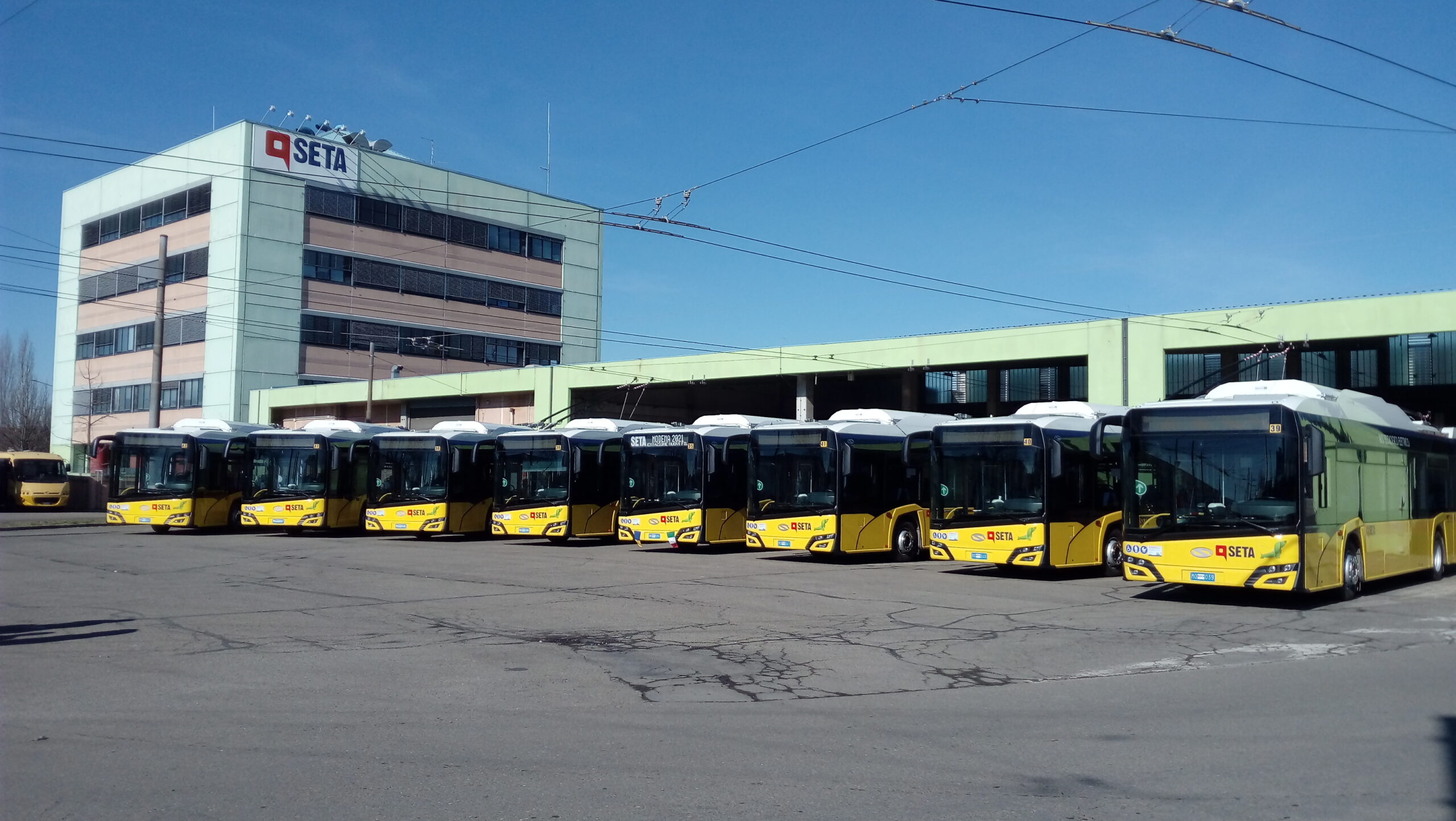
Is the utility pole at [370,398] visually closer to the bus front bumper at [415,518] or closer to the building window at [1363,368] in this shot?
the bus front bumper at [415,518]

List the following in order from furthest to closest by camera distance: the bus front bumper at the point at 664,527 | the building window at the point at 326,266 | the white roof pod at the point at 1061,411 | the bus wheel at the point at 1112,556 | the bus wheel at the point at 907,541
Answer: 1. the building window at the point at 326,266
2. the bus front bumper at the point at 664,527
3. the bus wheel at the point at 907,541
4. the white roof pod at the point at 1061,411
5. the bus wheel at the point at 1112,556

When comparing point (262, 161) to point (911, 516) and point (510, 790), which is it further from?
point (510, 790)

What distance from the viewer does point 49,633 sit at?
487 inches

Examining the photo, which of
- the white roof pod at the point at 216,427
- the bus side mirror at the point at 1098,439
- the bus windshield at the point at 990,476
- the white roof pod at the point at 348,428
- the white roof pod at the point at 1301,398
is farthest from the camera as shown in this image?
the white roof pod at the point at 216,427

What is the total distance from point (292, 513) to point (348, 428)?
125 inches

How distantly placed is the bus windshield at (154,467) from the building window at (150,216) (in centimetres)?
3230

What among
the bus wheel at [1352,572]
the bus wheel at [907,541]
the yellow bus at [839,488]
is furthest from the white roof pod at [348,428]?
the bus wheel at [1352,572]

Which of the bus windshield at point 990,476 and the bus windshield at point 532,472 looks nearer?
the bus windshield at point 990,476

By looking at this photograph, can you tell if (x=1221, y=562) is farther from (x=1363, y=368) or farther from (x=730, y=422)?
(x=1363, y=368)

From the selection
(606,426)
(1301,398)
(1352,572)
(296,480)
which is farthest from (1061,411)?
(296,480)

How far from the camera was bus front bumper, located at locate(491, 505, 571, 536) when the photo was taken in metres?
28.5

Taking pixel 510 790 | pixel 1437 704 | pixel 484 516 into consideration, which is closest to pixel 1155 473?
pixel 1437 704

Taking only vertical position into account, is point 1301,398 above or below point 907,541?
above

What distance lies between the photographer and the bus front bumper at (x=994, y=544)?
770 inches
